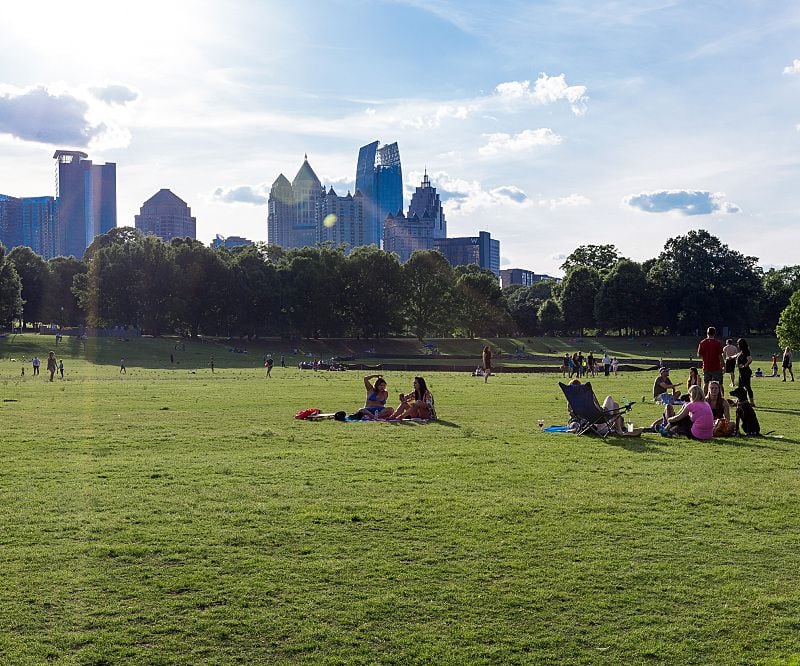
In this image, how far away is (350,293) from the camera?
99188mm

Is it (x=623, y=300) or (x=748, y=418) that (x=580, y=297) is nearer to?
(x=623, y=300)

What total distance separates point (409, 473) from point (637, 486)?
11.1 feet

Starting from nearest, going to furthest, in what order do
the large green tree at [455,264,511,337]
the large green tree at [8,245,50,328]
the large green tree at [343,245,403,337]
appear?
the large green tree at [343,245,403,337] → the large green tree at [8,245,50,328] → the large green tree at [455,264,511,337]

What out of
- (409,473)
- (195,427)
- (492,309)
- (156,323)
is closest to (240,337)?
(156,323)

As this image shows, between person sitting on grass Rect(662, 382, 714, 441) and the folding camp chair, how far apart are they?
107 centimetres

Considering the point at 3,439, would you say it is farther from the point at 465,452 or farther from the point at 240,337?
the point at 240,337

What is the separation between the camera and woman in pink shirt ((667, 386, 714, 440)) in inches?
632

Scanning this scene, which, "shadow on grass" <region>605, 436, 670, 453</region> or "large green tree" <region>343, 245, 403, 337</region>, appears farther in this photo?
"large green tree" <region>343, 245, 403, 337</region>

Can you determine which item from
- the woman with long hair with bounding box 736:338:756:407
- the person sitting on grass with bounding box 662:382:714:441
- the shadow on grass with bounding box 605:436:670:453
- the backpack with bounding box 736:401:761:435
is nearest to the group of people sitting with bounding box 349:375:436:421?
the shadow on grass with bounding box 605:436:670:453

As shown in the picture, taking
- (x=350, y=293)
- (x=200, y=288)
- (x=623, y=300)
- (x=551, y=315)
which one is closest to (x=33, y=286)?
(x=200, y=288)

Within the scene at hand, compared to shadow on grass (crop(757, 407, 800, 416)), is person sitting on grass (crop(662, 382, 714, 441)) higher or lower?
higher

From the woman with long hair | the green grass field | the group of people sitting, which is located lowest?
the green grass field

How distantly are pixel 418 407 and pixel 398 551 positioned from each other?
38.6 ft

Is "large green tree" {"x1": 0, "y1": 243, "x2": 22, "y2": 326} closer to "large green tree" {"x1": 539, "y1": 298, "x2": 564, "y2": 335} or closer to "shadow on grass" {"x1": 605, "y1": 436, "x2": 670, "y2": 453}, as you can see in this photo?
"large green tree" {"x1": 539, "y1": 298, "x2": 564, "y2": 335}
